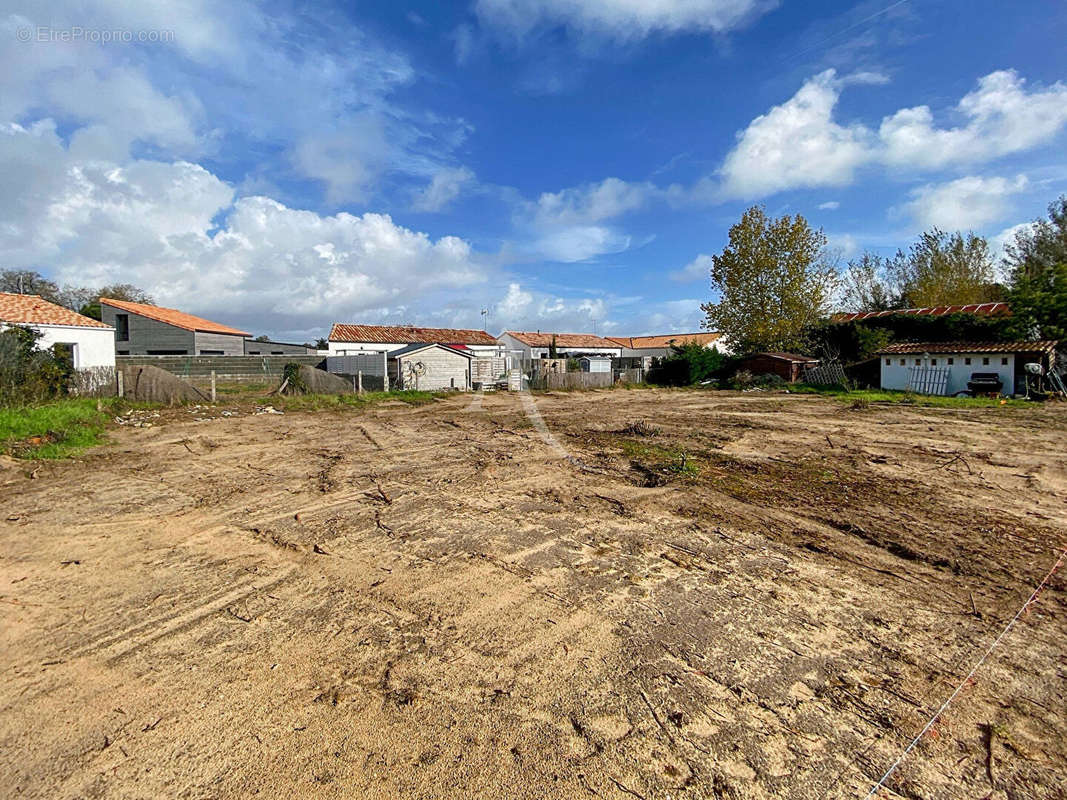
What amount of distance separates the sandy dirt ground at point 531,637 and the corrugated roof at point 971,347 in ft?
52.4

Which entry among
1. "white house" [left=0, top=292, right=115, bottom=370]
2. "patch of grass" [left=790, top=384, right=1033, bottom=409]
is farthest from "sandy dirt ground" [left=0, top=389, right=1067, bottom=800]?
"white house" [left=0, top=292, right=115, bottom=370]

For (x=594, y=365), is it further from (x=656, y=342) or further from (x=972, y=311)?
(x=656, y=342)

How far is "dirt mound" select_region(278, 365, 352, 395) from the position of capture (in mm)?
19859

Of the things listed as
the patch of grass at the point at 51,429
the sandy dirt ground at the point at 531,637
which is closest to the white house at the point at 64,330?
the patch of grass at the point at 51,429

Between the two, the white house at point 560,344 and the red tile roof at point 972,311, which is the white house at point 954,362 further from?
the white house at point 560,344

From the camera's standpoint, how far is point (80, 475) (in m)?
7.69

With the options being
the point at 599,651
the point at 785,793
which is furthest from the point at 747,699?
the point at 599,651

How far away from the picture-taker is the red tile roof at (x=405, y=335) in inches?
1615

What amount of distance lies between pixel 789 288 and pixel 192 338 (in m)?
37.5

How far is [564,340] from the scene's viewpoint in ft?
177

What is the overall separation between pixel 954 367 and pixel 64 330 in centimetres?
3576

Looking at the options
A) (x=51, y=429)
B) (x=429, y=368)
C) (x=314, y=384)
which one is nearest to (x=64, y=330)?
(x=314, y=384)

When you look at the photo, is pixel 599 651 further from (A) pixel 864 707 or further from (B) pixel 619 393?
(B) pixel 619 393

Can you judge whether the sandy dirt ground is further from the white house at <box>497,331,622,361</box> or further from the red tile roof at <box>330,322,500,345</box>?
the white house at <box>497,331,622,361</box>
